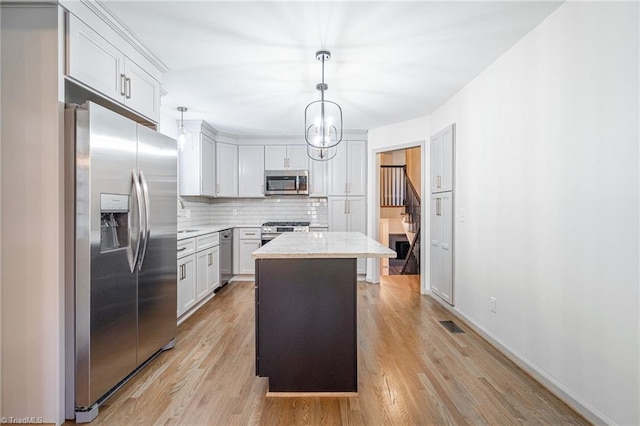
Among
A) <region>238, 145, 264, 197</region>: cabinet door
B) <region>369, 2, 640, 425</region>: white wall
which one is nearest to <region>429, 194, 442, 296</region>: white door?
<region>369, 2, 640, 425</region>: white wall

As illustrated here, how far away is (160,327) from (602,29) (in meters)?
3.44

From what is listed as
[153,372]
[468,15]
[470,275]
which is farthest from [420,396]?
[468,15]

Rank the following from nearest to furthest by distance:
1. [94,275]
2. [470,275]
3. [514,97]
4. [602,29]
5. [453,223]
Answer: [602,29]
[94,275]
[514,97]
[470,275]
[453,223]

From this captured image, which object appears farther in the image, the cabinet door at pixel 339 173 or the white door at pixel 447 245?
the cabinet door at pixel 339 173

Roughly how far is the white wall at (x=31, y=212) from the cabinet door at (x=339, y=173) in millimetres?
3910

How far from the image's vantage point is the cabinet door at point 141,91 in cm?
243

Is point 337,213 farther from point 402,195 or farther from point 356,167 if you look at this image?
point 402,195

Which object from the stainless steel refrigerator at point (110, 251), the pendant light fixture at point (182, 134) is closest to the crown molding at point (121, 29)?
the stainless steel refrigerator at point (110, 251)

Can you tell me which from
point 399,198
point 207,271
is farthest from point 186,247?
point 399,198

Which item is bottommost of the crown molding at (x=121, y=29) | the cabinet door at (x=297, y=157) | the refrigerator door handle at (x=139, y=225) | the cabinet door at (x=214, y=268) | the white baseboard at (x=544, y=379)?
the white baseboard at (x=544, y=379)

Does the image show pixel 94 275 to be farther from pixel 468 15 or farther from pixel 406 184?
pixel 406 184

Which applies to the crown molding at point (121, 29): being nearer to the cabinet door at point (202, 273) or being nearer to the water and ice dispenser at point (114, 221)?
the water and ice dispenser at point (114, 221)

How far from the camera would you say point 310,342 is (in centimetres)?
211

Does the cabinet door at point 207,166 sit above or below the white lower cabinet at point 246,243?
above
